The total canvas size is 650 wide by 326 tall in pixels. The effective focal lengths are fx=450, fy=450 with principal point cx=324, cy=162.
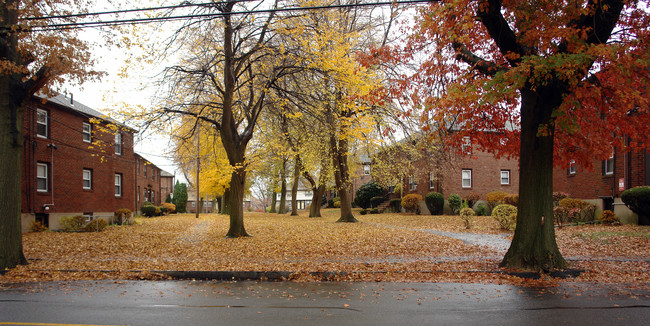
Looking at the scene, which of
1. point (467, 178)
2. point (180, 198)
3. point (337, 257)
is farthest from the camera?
point (180, 198)

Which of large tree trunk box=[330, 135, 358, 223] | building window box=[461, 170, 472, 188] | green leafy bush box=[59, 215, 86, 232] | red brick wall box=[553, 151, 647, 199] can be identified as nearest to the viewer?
red brick wall box=[553, 151, 647, 199]

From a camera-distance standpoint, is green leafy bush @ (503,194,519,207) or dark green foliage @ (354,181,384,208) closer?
green leafy bush @ (503,194,519,207)

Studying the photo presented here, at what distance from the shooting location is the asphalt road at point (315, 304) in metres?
6.00

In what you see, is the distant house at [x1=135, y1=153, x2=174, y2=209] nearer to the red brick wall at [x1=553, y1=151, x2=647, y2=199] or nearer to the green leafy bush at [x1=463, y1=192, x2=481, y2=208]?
the green leafy bush at [x1=463, y1=192, x2=481, y2=208]

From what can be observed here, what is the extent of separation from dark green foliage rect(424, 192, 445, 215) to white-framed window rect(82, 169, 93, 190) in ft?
72.3

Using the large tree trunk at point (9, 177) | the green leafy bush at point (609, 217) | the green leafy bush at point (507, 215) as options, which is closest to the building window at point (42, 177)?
the large tree trunk at point (9, 177)

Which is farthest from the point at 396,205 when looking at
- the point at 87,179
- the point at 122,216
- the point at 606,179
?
the point at 87,179

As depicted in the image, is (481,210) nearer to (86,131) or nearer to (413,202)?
(413,202)

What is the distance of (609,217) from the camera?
18703 millimetres

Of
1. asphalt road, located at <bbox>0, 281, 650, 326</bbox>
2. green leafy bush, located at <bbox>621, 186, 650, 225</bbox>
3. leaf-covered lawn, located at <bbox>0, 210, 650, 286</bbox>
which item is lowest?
leaf-covered lawn, located at <bbox>0, 210, 650, 286</bbox>

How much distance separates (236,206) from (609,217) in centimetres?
1527

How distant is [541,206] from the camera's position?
975cm

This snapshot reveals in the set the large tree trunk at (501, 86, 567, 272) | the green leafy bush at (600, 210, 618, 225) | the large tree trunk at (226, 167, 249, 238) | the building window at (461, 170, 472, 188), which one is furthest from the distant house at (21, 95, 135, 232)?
the building window at (461, 170, 472, 188)

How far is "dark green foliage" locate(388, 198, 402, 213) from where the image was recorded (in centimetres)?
4010
